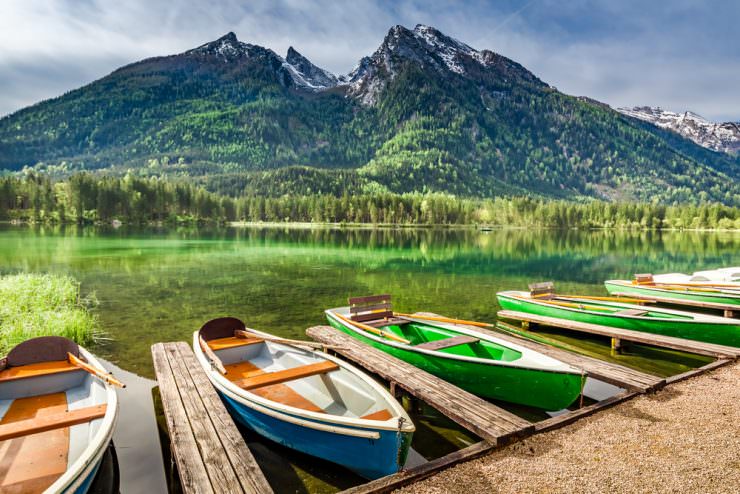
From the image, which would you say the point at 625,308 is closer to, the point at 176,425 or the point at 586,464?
the point at 586,464

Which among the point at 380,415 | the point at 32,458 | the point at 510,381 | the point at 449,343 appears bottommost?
the point at 32,458

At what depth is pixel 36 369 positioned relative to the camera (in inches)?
359

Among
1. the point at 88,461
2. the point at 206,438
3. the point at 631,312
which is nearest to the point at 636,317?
the point at 631,312

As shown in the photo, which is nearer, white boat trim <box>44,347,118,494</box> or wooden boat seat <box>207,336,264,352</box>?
white boat trim <box>44,347,118,494</box>

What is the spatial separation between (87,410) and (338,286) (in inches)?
Answer: 936

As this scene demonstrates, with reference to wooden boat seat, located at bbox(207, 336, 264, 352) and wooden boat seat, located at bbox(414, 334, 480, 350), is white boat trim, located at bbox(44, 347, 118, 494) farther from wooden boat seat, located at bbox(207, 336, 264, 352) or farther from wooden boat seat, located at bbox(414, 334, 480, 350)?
wooden boat seat, located at bbox(414, 334, 480, 350)

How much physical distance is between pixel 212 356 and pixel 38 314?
10483mm

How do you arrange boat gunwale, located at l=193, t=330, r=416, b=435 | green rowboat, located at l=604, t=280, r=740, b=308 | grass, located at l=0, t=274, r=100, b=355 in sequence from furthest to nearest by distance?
green rowboat, located at l=604, t=280, r=740, b=308
grass, located at l=0, t=274, r=100, b=355
boat gunwale, located at l=193, t=330, r=416, b=435

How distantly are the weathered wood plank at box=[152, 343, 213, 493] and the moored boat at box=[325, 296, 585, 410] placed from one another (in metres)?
5.56

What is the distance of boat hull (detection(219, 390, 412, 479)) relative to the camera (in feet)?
21.1

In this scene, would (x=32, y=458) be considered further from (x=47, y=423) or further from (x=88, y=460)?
(x=88, y=460)


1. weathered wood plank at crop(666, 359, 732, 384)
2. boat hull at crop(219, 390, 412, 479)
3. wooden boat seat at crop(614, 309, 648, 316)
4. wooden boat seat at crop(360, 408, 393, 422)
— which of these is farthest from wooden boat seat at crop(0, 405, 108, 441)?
wooden boat seat at crop(614, 309, 648, 316)

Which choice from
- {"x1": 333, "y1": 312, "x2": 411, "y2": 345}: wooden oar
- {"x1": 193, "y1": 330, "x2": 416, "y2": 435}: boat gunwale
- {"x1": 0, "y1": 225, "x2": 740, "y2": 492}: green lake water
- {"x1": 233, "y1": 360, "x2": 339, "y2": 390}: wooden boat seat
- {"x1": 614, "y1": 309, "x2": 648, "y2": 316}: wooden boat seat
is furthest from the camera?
{"x1": 614, "y1": 309, "x2": 648, "y2": 316}: wooden boat seat

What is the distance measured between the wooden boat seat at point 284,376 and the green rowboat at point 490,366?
2.92 metres
